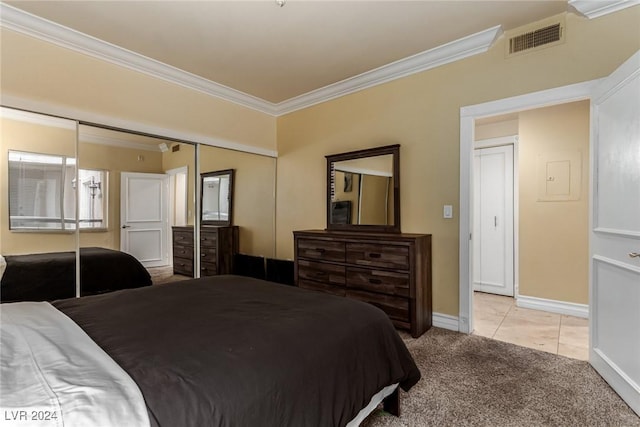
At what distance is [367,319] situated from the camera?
1.54 m

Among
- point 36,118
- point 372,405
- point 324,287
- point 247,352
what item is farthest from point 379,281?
point 36,118

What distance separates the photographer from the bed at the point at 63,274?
2.45 metres

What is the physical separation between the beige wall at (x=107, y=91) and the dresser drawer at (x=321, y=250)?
166 centimetres

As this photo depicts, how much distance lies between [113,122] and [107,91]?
292 mm

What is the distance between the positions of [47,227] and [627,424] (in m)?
4.14

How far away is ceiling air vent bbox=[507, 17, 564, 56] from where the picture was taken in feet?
8.16

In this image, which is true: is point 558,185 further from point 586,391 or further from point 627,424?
point 627,424

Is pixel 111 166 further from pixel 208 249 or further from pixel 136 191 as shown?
pixel 208 249

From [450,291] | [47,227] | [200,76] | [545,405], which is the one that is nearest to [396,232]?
[450,291]

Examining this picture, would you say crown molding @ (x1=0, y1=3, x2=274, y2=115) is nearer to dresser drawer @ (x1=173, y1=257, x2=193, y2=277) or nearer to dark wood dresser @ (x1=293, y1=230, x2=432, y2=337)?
dresser drawer @ (x1=173, y1=257, x2=193, y2=277)

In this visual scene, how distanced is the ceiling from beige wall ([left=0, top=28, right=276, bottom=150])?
10.2 inches

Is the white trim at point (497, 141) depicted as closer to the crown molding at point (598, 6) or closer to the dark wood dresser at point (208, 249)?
the crown molding at point (598, 6)

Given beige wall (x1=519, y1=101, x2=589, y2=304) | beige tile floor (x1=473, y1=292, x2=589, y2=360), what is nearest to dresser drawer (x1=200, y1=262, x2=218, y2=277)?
beige tile floor (x1=473, y1=292, x2=589, y2=360)

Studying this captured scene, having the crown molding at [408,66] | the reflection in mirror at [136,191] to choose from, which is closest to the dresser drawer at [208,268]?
the reflection in mirror at [136,191]
